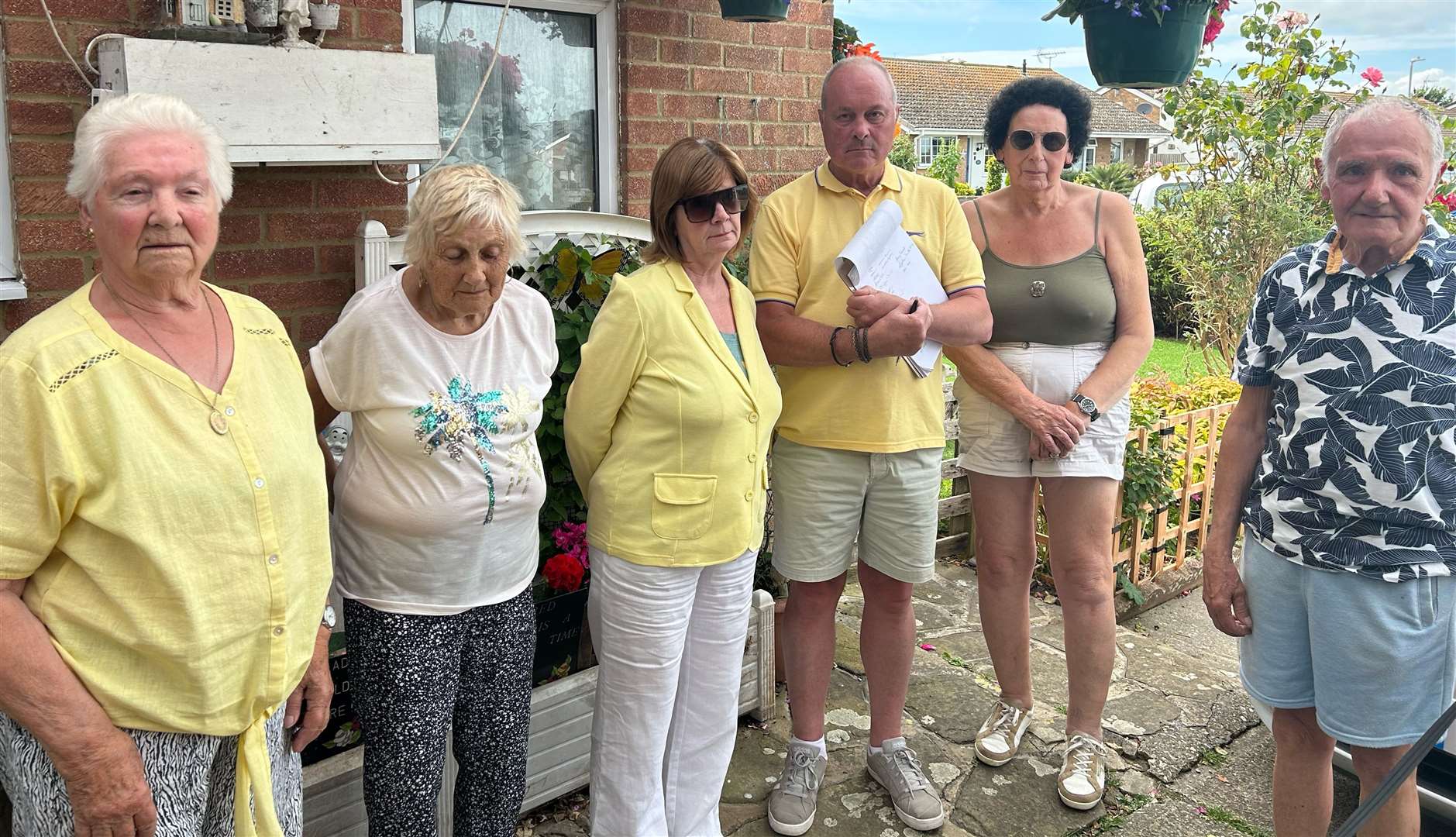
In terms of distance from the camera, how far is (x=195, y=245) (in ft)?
5.62

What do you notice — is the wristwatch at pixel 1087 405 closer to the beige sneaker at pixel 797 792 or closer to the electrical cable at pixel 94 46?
the beige sneaker at pixel 797 792

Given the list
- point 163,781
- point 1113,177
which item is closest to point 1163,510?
point 163,781

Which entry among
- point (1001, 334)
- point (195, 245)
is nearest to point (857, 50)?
point (1001, 334)

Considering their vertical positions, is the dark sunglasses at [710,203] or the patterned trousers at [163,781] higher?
the dark sunglasses at [710,203]

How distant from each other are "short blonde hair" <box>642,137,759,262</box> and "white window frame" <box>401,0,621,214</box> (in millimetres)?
1340

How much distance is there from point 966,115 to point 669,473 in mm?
37370

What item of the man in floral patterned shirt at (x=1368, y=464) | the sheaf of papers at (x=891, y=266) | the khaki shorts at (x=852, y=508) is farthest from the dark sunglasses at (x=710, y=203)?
the man in floral patterned shirt at (x=1368, y=464)

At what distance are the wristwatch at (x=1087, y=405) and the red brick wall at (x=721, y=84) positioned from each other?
62.3 inches

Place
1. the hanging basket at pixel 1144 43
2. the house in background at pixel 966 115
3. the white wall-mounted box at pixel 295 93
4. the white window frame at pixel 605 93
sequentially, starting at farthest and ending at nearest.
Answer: the house in background at pixel 966 115 → the white window frame at pixel 605 93 → the hanging basket at pixel 1144 43 → the white wall-mounted box at pixel 295 93

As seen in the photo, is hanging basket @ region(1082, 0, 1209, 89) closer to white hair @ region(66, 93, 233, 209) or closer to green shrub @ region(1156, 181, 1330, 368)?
white hair @ region(66, 93, 233, 209)

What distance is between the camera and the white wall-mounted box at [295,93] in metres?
2.39

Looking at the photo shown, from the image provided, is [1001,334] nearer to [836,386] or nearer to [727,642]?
[836,386]

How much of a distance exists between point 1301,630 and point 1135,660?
1965 millimetres

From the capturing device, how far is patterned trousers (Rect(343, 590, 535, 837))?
217 cm
